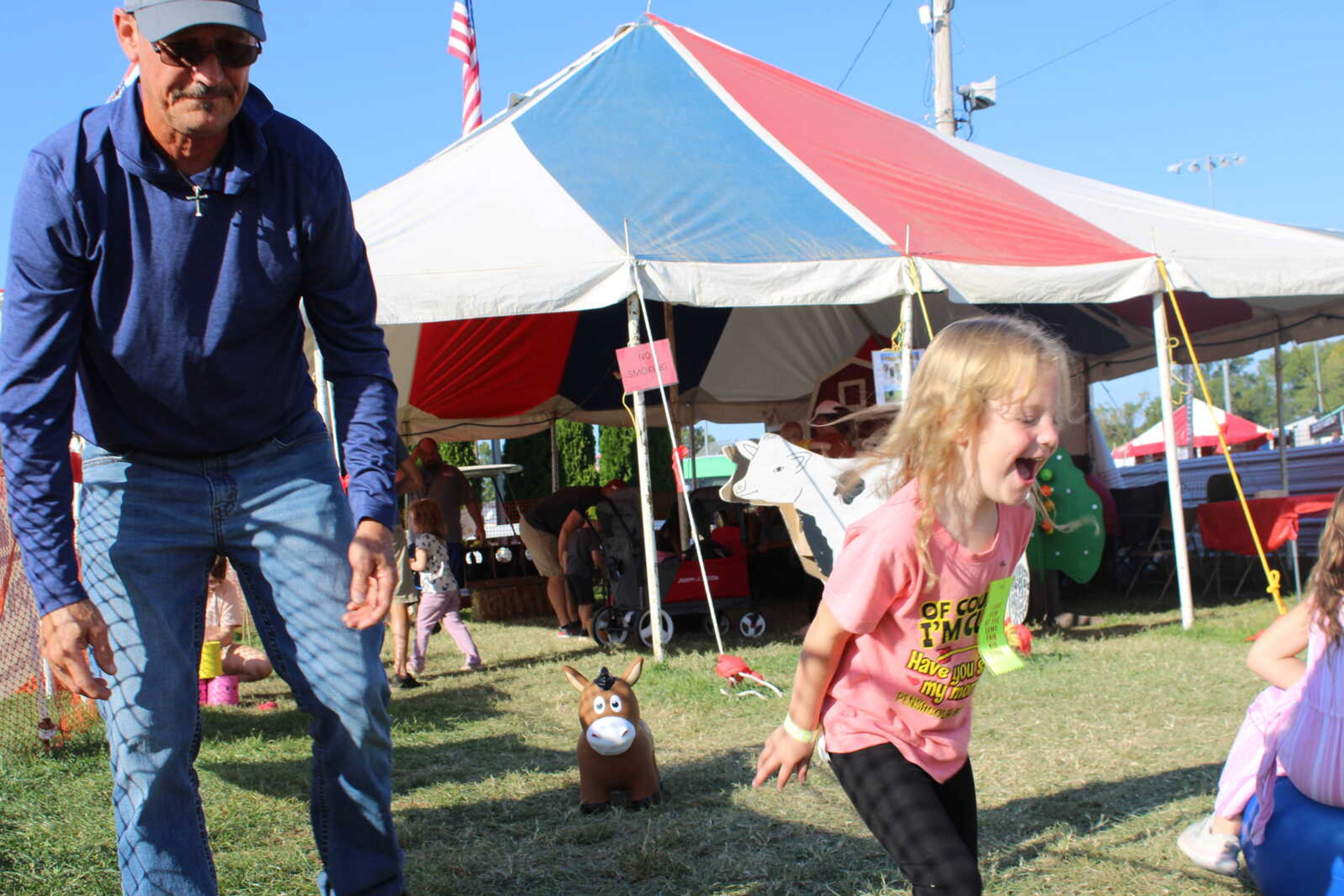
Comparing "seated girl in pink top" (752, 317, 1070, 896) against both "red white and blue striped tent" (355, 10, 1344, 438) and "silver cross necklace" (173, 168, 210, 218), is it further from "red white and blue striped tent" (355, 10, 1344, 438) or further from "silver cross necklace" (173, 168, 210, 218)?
"red white and blue striped tent" (355, 10, 1344, 438)

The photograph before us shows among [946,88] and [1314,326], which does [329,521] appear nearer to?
[1314,326]

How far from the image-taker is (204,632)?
80.8 inches

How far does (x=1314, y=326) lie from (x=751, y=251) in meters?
5.93

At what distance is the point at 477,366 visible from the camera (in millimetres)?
12117

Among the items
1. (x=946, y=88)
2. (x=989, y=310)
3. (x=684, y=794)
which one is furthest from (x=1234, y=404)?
(x=684, y=794)

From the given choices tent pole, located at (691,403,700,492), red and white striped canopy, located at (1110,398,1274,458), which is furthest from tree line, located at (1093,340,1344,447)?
tent pole, located at (691,403,700,492)

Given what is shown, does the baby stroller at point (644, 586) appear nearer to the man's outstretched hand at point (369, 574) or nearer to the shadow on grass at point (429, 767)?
the shadow on grass at point (429, 767)

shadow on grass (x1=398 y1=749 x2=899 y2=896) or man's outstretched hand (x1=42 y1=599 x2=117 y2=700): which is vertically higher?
man's outstretched hand (x1=42 y1=599 x2=117 y2=700)

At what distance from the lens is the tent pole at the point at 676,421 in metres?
6.52

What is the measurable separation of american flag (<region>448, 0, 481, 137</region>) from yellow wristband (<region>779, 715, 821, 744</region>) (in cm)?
952

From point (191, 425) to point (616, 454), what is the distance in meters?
18.2

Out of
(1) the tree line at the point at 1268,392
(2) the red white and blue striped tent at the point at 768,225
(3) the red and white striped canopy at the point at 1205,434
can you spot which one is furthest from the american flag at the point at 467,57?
(1) the tree line at the point at 1268,392

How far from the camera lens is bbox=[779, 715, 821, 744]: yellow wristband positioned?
6.58 feet

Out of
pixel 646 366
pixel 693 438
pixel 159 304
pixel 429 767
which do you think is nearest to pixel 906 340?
pixel 646 366
